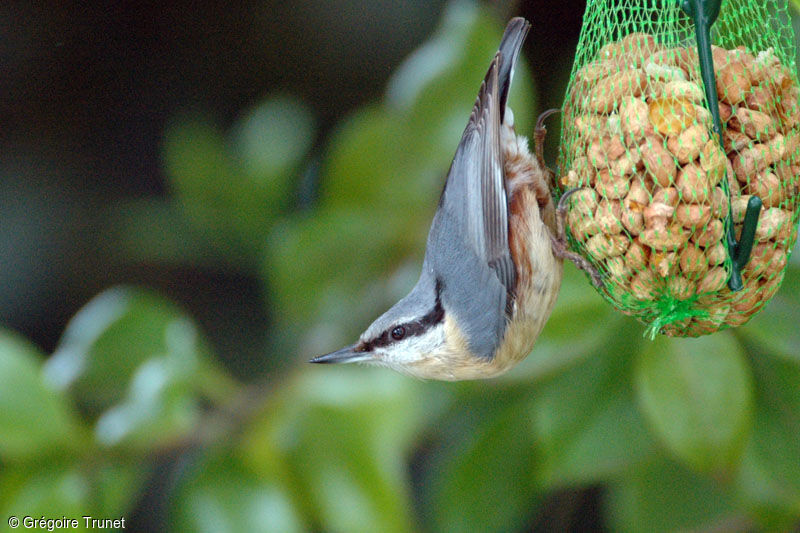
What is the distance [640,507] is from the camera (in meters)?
2.24

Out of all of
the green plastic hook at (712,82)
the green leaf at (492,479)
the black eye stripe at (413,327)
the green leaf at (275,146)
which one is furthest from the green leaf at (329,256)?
the green plastic hook at (712,82)

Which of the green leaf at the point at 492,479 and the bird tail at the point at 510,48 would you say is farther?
the green leaf at the point at 492,479

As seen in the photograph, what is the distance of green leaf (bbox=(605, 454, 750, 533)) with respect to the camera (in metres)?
2.23

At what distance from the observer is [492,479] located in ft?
7.58

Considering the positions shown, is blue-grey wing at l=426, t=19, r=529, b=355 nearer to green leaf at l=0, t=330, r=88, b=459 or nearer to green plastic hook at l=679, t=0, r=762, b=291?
green plastic hook at l=679, t=0, r=762, b=291

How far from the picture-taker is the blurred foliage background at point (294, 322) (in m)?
2.00

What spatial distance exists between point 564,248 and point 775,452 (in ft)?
2.31

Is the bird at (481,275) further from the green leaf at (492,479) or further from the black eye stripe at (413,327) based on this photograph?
the green leaf at (492,479)

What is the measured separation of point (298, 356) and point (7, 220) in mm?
1370

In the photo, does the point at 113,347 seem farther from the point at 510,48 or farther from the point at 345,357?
the point at 510,48

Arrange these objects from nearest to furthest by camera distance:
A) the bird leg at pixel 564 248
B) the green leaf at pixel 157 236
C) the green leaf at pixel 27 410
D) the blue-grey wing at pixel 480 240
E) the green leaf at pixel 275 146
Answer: the bird leg at pixel 564 248 → the blue-grey wing at pixel 480 240 → the green leaf at pixel 27 410 → the green leaf at pixel 275 146 → the green leaf at pixel 157 236

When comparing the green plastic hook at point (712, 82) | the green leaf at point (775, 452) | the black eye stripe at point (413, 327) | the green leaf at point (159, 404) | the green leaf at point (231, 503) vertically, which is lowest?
the green leaf at point (231, 503)

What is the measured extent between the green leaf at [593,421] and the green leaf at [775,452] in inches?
9.2

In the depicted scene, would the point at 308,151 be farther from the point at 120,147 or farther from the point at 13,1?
the point at 13,1
